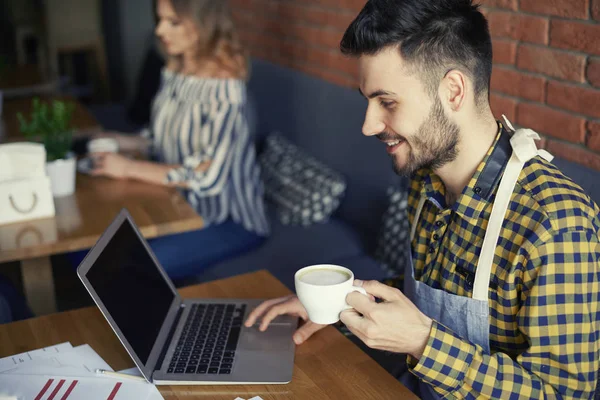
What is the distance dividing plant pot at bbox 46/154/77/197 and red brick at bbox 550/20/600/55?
4.76ft

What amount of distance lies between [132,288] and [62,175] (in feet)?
2.97

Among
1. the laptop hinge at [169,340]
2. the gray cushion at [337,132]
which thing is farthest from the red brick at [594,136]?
the laptop hinge at [169,340]

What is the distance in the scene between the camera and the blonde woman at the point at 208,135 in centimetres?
253

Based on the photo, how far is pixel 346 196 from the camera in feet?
9.37

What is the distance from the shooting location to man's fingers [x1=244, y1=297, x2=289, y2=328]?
1.48m

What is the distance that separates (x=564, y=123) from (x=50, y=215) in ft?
4.81

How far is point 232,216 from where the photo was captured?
2713mm

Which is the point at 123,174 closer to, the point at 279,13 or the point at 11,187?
the point at 11,187

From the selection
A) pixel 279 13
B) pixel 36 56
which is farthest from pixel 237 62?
pixel 36 56

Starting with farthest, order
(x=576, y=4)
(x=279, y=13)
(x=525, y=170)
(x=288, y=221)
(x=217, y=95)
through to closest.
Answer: (x=279, y=13)
(x=288, y=221)
(x=217, y=95)
(x=576, y=4)
(x=525, y=170)

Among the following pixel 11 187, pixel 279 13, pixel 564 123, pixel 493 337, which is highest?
pixel 279 13

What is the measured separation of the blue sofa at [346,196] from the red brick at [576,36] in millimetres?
747

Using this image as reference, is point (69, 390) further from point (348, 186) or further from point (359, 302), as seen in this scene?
point (348, 186)

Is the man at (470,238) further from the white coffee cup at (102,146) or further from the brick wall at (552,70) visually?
the white coffee cup at (102,146)
